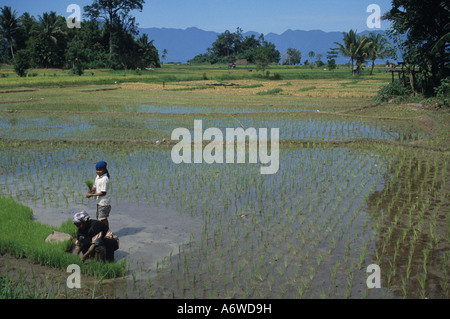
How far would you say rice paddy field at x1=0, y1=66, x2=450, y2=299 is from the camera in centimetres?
394

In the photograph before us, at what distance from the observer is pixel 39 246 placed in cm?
430

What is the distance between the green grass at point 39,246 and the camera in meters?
4.04

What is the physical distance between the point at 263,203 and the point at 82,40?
46013 millimetres

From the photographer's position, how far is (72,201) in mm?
6297

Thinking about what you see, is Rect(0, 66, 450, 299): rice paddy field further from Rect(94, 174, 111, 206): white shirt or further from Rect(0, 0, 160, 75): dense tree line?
Rect(0, 0, 160, 75): dense tree line

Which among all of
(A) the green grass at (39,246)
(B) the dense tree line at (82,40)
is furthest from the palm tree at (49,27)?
(A) the green grass at (39,246)

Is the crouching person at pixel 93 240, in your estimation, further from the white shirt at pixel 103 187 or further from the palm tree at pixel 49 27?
the palm tree at pixel 49 27

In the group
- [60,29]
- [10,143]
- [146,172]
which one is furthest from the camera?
[60,29]

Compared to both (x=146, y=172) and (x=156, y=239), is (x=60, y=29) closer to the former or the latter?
(x=146, y=172)

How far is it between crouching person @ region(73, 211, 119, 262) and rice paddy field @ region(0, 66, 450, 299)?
0.23m

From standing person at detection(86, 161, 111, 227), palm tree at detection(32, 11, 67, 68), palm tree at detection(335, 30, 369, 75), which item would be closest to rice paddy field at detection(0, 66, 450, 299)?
standing person at detection(86, 161, 111, 227)

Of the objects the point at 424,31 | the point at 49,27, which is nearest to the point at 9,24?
the point at 49,27
